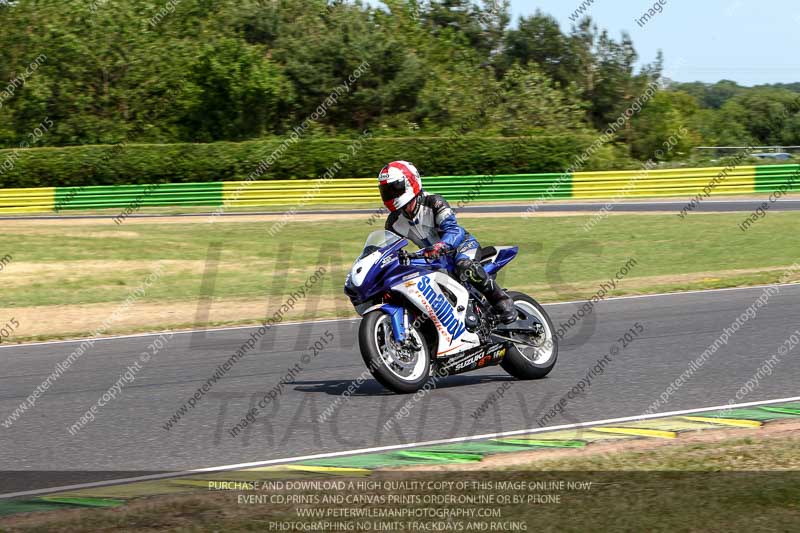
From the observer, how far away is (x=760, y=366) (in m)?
9.16

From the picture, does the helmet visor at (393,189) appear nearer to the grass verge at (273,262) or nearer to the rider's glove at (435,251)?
the rider's glove at (435,251)

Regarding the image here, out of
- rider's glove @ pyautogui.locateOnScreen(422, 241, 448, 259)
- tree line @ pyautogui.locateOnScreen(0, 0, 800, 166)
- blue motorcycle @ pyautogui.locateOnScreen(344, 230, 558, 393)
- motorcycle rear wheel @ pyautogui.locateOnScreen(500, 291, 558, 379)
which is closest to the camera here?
blue motorcycle @ pyautogui.locateOnScreen(344, 230, 558, 393)

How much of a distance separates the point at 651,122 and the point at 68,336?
48268mm

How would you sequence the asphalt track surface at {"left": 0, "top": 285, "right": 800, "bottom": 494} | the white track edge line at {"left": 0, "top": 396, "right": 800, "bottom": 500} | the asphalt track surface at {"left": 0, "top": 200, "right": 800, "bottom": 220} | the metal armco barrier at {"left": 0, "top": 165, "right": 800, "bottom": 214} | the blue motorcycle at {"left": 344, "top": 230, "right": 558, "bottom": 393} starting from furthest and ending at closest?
the metal armco barrier at {"left": 0, "top": 165, "right": 800, "bottom": 214}, the asphalt track surface at {"left": 0, "top": 200, "right": 800, "bottom": 220}, the blue motorcycle at {"left": 344, "top": 230, "right": 558, "bottom": 393}, the asphalt track surface at {"left": 0, "top": 285, "right": 800, "bottom": 494}, the white track edge line at {"left": 0, "top": 396, "right": 800, "bottom": 500}

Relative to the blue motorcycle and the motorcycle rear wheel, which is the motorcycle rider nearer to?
the blue motorcycle

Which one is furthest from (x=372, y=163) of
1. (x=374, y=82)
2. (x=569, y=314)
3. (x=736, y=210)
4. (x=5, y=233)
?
(x=569, y=314)

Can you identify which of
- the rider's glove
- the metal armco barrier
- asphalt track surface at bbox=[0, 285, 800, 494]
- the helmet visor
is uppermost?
the helmet visor

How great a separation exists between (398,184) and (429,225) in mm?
494

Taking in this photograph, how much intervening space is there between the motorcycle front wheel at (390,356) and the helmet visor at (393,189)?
94 cm

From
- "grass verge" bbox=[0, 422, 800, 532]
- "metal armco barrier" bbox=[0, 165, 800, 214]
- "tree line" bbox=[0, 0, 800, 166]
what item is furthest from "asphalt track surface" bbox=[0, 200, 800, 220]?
"grass verge" bbox=[0, 422, 800, 532]

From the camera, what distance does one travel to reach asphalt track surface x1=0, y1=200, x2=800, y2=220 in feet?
97.0

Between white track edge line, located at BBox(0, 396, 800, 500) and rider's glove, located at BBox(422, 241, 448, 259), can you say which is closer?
white track edge line, located at BBox(0, 396, 800, 500)

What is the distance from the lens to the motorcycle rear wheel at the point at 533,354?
879cm

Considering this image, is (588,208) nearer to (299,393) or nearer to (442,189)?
(442,189)
